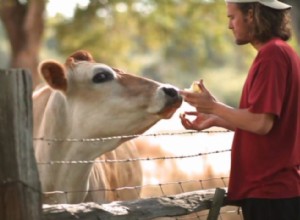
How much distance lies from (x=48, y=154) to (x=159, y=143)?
87.8 inches

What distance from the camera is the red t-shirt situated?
4641mm

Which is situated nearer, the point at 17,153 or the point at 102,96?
the point at 17,153

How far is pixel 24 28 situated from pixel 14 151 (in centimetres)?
1525

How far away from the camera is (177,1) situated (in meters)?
21.2

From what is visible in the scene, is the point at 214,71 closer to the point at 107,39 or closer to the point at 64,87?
the point at 107,39

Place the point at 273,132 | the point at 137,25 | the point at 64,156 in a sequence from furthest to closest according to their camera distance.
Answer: the point at 137,25 → the point at 64,156 → the point at 273,132

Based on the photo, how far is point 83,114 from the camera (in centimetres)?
670

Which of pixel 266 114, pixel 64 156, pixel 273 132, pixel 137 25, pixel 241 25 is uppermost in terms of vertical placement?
pixel 137 25

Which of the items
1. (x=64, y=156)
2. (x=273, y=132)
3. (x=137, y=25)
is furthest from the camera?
(x=137, y=25)

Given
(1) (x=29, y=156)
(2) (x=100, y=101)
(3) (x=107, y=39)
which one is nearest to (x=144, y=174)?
(2) (x=100, y=101)

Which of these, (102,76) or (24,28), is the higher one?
(24,28)

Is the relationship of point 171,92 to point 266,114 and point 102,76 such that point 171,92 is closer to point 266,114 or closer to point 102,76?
point 102,76

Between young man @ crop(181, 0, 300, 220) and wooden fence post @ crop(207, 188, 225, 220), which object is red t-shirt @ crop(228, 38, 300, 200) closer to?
young man @ crop(181, 0, 300, 220)

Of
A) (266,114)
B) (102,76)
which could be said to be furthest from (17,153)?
(102,76)
